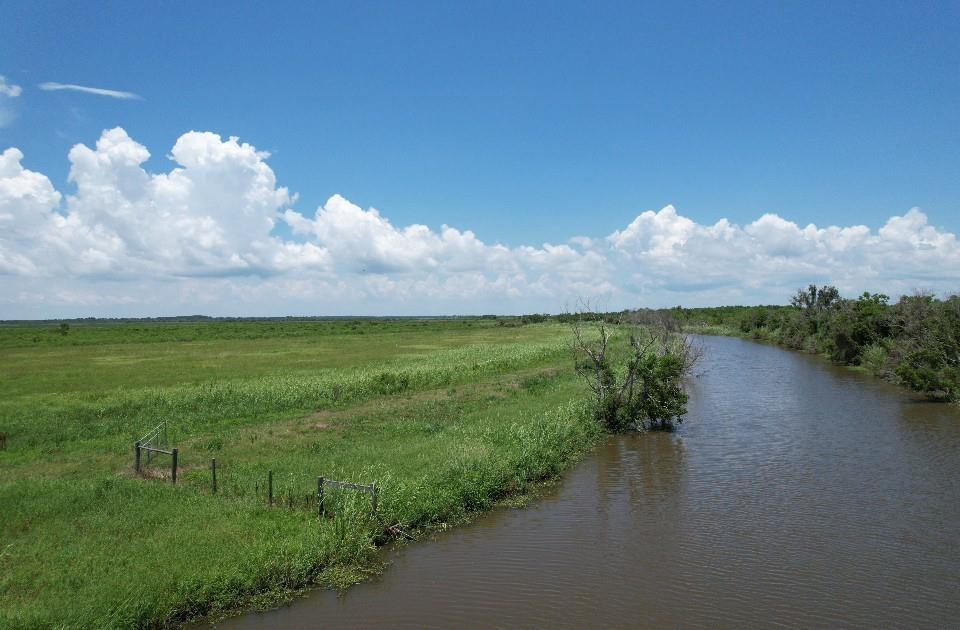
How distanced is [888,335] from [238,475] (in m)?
51.3

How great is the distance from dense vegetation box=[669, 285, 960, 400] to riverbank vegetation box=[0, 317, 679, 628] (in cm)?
1817

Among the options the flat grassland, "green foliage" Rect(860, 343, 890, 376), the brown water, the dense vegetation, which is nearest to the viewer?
the flat grassland

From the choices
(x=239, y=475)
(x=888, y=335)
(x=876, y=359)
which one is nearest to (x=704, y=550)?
(x=239, y=475)

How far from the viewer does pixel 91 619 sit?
9648mm

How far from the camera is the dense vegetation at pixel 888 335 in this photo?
109 feet

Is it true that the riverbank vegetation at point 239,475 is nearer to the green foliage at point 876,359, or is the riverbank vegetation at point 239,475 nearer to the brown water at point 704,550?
the brown water at point 704,550

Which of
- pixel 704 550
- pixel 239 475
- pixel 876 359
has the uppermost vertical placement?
pixel 876 359

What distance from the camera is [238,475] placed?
17.8 m

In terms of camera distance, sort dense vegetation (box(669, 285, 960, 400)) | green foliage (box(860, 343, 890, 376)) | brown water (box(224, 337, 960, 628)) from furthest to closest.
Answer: green foliage (box(860, 343, 890, 376)), dense vegetation (box(669, 285, 960, 400)), brown water (box(224, 337, 960, 628))

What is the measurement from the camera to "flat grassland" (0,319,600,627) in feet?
36.6

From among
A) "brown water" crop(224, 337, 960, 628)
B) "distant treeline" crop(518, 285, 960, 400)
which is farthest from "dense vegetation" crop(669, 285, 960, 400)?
"brown water" crop(224, 337, 960, 628)

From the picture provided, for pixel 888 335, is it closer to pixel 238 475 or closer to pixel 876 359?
pixel 876 359

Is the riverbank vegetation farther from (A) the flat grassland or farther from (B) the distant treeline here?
(B) the distant treeline

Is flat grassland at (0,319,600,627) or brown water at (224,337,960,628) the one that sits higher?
flat grassland at (0,319,600,627)
